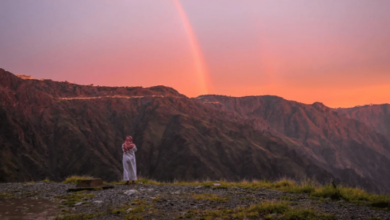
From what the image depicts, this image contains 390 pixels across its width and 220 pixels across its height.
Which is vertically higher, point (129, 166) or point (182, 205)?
point (129, 166)

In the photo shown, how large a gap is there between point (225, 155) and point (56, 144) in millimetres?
87903

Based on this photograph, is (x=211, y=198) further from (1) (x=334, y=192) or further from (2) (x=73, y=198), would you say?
(2) (x=73, y=198)

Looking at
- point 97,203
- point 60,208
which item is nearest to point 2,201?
point 60,208

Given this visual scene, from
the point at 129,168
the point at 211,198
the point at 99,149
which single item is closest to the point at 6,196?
the point at 129,168

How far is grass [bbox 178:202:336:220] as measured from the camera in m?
9.01

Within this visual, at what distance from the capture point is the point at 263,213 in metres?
9.75

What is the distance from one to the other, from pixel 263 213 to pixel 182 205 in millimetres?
3183

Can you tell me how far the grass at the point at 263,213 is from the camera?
901cm

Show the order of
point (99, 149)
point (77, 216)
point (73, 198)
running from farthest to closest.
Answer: point (99, 149) → point (73, 198) → point (77, 216)

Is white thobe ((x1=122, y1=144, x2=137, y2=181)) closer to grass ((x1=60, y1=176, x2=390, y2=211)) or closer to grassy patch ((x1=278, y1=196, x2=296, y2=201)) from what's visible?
grass ((x1=60, y1=176, x2=390, y2=211))

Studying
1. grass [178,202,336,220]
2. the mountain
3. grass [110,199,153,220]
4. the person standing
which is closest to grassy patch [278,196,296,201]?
grass [178,202,336,220]

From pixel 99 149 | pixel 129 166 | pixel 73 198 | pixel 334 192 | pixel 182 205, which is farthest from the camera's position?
pixel 99 149

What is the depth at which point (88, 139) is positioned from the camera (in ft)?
573

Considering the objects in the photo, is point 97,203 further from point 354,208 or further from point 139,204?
point 354,208
